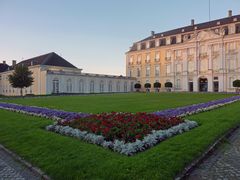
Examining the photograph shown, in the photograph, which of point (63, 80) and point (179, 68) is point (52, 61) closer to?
point (63, 80)

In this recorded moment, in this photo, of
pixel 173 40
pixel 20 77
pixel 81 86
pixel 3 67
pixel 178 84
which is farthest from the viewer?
pixel 3 67

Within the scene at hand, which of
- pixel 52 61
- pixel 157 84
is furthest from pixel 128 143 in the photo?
pixel 157 84

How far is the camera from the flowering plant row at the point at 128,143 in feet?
20.0

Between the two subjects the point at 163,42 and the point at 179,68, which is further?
the point at 163,42

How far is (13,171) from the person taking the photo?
18.5 ft

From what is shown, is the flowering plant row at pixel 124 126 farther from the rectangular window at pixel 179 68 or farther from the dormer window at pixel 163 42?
the dormer window at pixel 163 42

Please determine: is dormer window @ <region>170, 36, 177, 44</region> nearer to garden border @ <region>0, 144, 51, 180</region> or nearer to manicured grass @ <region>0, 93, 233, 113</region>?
manicured grass @ <region>0, 93, 233, 113</region>

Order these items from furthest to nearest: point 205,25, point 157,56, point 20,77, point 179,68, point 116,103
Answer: point 157,56, point 179,68, point 205,25, point 20,77, point 116,103

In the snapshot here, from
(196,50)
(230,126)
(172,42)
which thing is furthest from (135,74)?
(230,126)

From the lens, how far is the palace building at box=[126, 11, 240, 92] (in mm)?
50166

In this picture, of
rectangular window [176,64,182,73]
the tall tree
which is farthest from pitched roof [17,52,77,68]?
rectangular window [176,64,182,73]


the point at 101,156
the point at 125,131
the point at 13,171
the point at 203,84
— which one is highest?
the point at 203,84

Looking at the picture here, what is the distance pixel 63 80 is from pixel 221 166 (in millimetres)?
46388

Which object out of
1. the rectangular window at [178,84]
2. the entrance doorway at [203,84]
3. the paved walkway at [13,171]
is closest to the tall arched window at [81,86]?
the rectangular window at [178,84]
